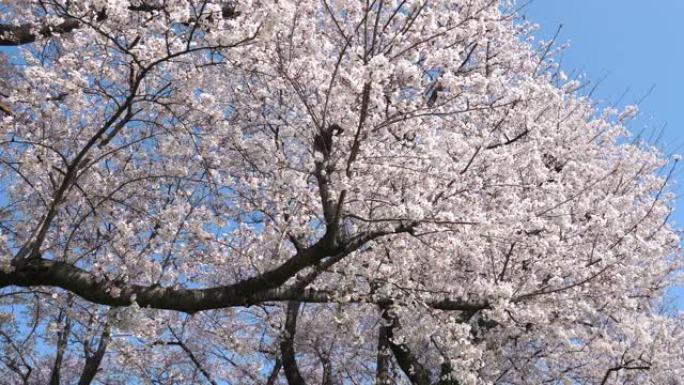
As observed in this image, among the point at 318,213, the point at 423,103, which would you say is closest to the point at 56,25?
the point at 318,213

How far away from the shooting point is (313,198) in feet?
23.5

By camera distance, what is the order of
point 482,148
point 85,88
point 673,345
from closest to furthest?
point 85,88 < point 482,148 < point 673,345

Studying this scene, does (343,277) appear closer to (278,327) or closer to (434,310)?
(434,310)

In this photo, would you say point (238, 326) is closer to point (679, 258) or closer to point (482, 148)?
point (482, 148)

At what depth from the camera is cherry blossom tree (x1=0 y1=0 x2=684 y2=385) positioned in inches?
231

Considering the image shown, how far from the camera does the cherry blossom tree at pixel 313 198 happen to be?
5.87 metres

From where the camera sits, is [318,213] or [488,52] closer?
[318,213]

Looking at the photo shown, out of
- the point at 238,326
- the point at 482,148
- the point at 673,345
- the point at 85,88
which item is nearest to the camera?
the point at 85,88

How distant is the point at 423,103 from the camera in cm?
723

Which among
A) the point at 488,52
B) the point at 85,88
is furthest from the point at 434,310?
the point at 488,52

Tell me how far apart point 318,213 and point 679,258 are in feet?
28.0

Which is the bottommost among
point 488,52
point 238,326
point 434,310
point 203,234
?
point 434,310

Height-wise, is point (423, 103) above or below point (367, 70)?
above

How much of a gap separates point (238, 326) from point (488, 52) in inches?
280
